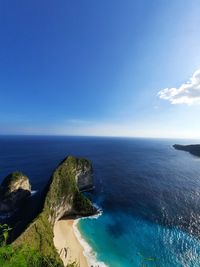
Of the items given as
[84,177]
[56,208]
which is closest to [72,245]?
[56,208]

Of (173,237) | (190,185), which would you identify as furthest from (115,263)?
(190,185)

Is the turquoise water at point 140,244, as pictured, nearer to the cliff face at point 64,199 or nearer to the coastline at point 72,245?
the coastline at point 72,245

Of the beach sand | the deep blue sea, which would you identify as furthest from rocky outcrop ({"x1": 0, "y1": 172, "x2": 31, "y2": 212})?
the beach sand

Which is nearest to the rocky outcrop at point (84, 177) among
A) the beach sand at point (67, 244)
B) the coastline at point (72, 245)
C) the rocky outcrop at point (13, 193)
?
the rocky outcrop at point (13, 193)

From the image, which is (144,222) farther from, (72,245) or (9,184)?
(9,184)

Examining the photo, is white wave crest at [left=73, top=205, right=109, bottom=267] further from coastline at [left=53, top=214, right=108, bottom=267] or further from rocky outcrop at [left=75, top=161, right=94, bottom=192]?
rocky outcrop at [left=75, top=161, right=94, bottom=192]
